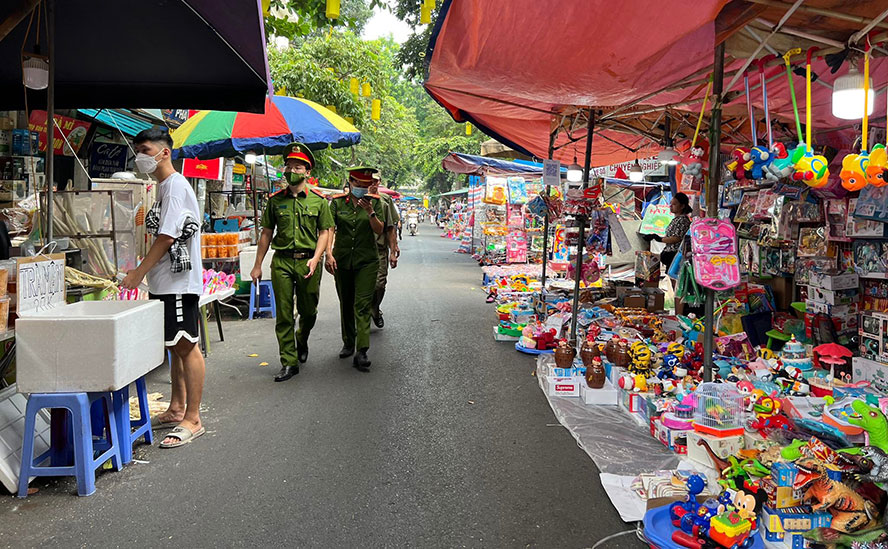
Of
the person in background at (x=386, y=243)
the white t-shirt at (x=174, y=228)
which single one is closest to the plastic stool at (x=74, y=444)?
the white t-shirt at (x=174, y=228)

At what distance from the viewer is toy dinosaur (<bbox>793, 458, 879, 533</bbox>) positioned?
2549 mm

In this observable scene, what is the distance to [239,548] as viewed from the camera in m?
2.71

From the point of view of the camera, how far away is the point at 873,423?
8.62 feet

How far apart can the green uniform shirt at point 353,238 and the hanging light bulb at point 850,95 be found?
4120 mm

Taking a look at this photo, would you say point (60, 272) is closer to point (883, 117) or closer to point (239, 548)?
point (239, 548)

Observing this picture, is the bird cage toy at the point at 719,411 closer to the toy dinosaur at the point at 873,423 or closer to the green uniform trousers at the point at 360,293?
the toy dinosaur at the point at 873,423

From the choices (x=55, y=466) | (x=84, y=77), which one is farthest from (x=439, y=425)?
(x=84, y=77)

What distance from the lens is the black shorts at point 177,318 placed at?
3904 mm

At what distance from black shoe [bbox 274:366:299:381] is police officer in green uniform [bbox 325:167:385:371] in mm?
642

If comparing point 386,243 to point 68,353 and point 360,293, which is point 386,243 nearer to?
point 360,293

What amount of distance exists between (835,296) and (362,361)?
438 centimetres

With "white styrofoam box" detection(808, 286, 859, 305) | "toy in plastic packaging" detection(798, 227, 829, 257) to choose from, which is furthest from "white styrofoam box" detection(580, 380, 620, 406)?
"toy in plastic packaging" detection(798, 227, 829, 257)

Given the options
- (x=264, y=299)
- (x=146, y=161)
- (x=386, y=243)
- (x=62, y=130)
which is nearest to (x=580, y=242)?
(x=386, y=243)

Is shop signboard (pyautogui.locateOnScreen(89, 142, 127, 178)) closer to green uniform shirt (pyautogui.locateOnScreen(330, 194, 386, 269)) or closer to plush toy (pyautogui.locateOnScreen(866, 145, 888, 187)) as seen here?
green uniform shirt (pyautogui.locateOnScreen(330, 194, 386, 269))
